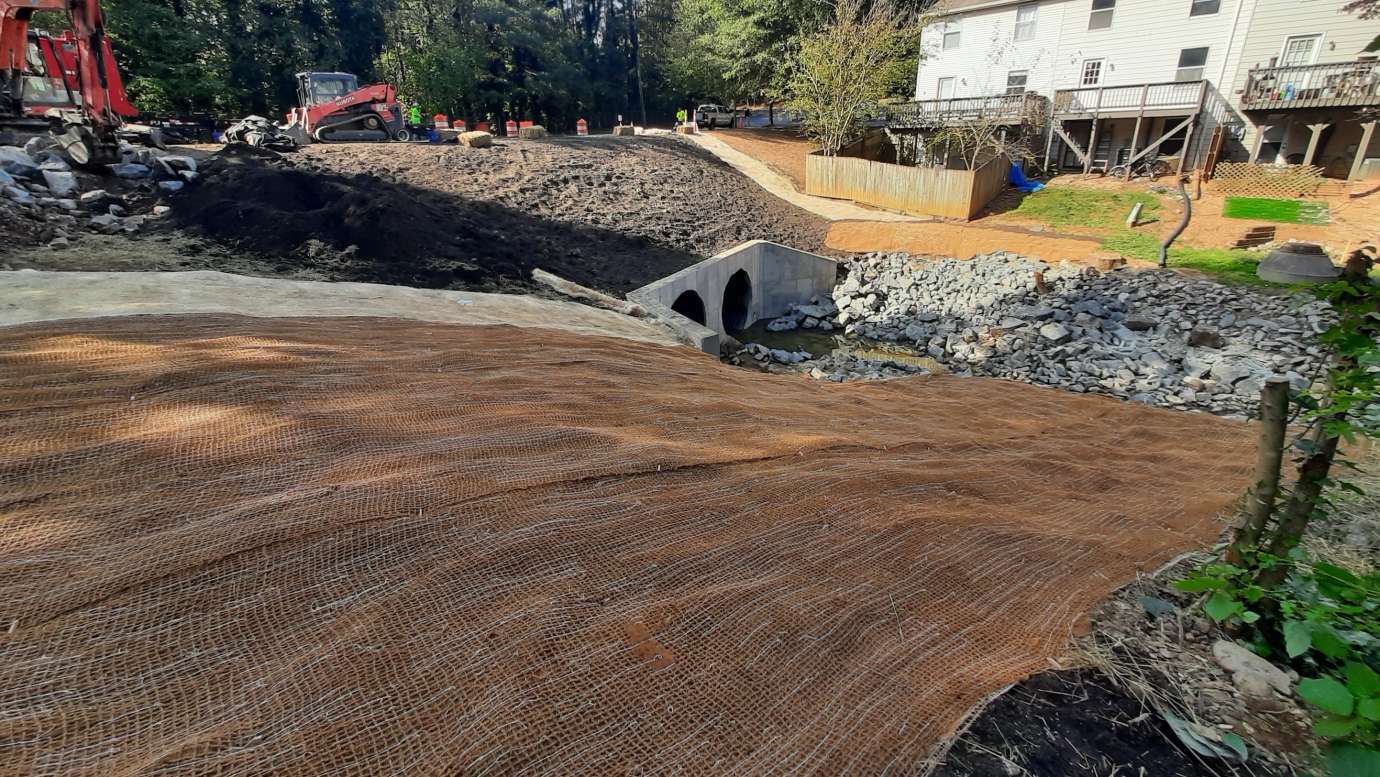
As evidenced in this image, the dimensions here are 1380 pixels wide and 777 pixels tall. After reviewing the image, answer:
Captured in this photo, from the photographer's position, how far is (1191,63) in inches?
789

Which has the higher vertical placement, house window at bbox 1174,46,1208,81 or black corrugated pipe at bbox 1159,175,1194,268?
house window at bbox 1174,46,1208,81

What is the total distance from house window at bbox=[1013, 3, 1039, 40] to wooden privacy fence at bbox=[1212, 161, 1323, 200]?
28.4ft

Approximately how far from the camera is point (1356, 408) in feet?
6.95

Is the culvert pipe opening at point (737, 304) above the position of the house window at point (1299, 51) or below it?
below

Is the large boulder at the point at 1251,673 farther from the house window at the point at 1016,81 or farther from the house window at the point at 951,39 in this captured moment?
the house window at the point at 951,39

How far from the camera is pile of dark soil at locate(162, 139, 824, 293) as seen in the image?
323 inches

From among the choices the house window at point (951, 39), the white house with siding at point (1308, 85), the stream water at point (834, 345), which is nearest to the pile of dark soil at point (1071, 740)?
the stream water at point (834, 345)

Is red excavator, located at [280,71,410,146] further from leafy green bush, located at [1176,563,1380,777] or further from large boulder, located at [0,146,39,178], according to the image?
leafy green bush, located at [1176,563,1380,777]

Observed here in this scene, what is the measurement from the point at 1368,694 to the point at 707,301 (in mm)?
12204

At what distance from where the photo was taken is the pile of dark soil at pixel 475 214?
820cm

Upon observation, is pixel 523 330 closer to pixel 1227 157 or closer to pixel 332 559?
pixel 332 559

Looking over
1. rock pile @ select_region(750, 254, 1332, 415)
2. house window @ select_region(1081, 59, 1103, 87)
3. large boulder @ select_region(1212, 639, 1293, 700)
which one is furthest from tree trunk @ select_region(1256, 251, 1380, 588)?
house window @ select_region(1081, 59, 1103, 87)

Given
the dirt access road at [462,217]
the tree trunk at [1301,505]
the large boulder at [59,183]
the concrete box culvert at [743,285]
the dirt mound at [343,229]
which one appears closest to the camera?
the tree trunk at [1301,505]

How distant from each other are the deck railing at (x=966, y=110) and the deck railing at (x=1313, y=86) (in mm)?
5904
